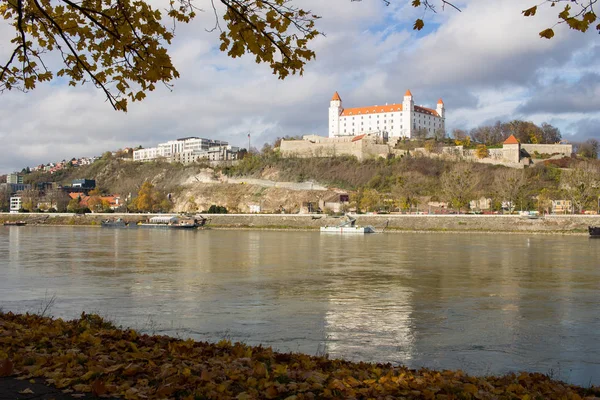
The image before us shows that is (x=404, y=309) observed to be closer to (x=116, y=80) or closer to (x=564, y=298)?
(x=564, y=298)

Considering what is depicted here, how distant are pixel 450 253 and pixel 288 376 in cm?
2629

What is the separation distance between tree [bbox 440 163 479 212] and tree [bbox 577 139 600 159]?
33.7 meters

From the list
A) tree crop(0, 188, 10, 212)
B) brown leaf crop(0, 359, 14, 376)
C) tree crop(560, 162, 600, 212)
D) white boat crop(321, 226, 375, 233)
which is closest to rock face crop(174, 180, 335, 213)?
white boat crop(321, 226, 375, 233)

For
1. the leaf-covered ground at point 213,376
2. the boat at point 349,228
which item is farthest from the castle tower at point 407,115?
the leaf-covered ground at point 213,376

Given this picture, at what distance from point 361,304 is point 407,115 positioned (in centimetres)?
9871

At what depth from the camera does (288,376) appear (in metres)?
5.44

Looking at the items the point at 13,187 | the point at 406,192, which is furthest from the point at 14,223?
the point at 13,187

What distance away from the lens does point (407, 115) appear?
10869cm

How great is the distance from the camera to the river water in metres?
9.38

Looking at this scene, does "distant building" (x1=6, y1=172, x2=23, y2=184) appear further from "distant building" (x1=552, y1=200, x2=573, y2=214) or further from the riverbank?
"distant building" (x1=552, y1=200, x2=573, y2=214)

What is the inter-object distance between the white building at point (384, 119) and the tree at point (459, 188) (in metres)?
31.9

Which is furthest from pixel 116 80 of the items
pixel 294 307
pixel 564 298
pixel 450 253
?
pixel 450 253

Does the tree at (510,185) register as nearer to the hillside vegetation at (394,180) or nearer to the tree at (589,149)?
the hillside vegetation at (394,180)

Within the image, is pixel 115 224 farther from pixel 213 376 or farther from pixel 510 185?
pixel 213 376
